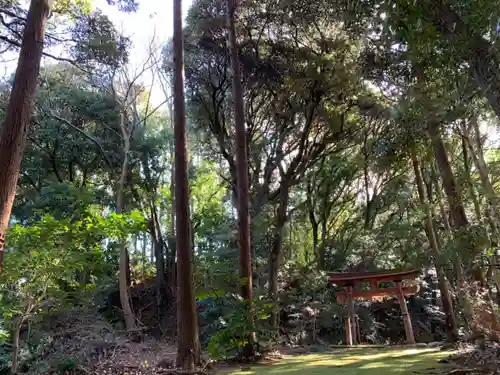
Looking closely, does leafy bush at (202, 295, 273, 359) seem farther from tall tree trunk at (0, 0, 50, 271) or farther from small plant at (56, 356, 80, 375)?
tall tree trunk at (0, 0, 50, 271)

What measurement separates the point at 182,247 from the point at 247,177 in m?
2.52

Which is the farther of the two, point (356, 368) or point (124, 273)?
point (124, 273)

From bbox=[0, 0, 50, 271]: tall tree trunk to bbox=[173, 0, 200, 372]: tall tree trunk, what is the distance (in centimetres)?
249

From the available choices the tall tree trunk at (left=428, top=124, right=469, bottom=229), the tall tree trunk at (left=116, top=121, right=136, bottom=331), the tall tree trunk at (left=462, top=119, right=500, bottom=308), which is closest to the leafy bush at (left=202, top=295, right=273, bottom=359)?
the tall tree trunk at (left=428, top=124, right=469, bottom=229)

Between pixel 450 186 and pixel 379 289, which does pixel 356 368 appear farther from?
pixel 379 289

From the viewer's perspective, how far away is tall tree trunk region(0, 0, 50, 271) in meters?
3.72

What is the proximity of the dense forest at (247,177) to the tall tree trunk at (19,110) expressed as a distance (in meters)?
0.02

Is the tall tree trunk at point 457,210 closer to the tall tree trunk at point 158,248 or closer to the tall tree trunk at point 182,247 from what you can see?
the tall tree trunk at point 182,247

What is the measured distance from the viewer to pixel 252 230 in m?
11.1

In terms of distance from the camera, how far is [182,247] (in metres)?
6.18

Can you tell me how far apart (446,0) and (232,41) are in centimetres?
569

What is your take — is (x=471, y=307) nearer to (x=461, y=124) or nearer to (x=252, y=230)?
(x=461, y=124)

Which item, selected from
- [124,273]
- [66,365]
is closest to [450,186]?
[66,365]

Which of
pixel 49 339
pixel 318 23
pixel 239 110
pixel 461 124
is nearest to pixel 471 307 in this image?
pixel 461 124
